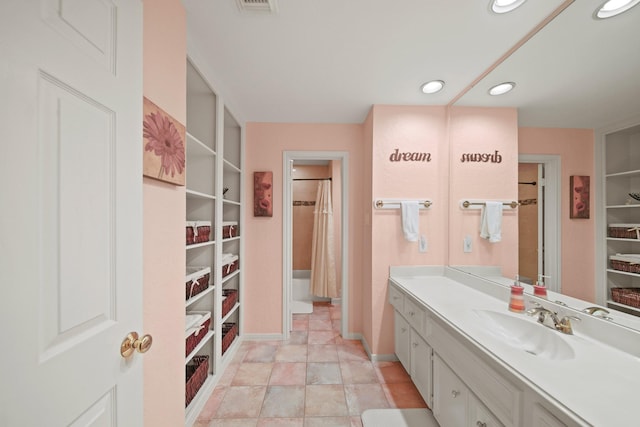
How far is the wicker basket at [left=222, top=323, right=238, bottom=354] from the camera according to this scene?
7.49 ft

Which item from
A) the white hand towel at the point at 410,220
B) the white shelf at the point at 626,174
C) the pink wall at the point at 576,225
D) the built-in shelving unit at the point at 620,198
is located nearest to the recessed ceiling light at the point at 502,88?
the pink wall at the point at 576,225

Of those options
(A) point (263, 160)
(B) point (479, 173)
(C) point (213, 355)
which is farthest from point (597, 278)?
(A) point (263, 160)

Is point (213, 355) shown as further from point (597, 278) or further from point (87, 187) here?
point (597, 278)

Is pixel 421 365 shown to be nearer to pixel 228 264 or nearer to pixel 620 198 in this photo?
pixel 620 198

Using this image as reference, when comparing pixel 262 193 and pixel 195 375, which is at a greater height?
pixel 262 193

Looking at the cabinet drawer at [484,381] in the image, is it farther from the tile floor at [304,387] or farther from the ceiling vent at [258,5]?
the ceiling vent at [258,5]

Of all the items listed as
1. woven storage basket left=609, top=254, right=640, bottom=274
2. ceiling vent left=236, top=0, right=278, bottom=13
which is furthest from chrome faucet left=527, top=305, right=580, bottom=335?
ceiling vent left=236, top=0, right=278, bottom=13

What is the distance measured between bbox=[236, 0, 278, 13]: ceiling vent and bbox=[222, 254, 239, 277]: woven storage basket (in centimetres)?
179

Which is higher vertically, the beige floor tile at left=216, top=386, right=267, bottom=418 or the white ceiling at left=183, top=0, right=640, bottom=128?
the white ceiling at left=183, top=0, right=640, bottom=128

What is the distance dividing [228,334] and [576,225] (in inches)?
103

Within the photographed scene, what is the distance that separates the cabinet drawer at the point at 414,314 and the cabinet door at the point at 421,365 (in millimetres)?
60

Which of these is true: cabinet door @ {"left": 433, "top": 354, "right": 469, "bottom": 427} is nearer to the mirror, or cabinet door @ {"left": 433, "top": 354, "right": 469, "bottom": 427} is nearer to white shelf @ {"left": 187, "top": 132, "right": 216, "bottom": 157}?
the mirror

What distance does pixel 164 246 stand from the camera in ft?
3.87

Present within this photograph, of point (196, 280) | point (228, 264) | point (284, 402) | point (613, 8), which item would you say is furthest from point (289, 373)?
point (613, 8)
